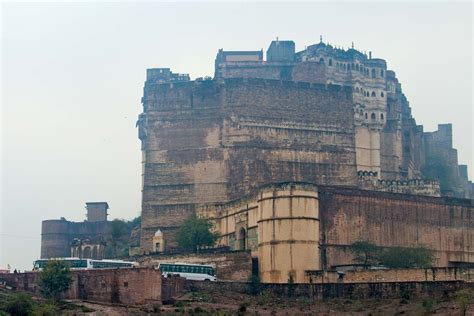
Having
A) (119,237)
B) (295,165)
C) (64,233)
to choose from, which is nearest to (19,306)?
(295,165)

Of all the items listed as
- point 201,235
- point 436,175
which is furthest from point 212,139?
point 436,175

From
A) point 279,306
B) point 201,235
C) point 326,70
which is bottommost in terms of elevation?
point 279,306

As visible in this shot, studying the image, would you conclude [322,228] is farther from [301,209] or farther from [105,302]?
[105,302]

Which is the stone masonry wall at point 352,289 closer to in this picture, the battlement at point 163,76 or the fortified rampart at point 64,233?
the fortified rampart at point 64,233

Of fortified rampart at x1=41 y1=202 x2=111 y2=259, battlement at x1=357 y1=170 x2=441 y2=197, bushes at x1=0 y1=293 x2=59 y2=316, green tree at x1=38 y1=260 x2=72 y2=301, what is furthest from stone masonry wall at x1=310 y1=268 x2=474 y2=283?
fortified rampart at x1=41 y1=202 x2=111 y2=259

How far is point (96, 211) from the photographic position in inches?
2992

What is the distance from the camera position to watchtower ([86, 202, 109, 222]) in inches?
2985

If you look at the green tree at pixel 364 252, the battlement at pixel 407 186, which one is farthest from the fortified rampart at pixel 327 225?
the battlement at pixel 407 186

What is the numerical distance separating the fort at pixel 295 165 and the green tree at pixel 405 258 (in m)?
1.67

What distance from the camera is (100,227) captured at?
7438cm

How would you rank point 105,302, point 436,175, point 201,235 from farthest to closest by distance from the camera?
point 436,175 < point 201,235 < point 105,302

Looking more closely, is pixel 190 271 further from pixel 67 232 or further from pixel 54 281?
pixel 67 232

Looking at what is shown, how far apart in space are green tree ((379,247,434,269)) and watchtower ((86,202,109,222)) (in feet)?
93.5

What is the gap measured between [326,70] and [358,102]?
124 inches
